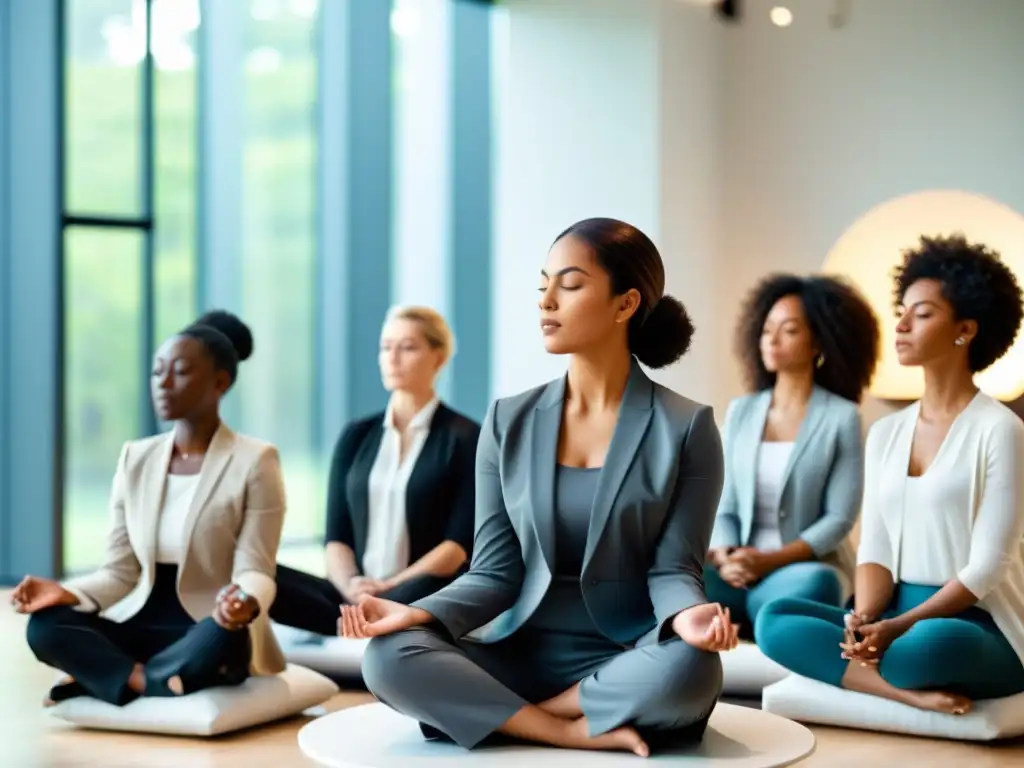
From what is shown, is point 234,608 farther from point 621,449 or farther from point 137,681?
point 621,449

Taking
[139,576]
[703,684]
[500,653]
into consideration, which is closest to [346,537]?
[139,576]

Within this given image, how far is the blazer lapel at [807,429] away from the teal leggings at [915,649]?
0.76 m

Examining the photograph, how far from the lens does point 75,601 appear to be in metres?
4.34

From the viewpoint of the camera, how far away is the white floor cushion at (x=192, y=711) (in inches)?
168

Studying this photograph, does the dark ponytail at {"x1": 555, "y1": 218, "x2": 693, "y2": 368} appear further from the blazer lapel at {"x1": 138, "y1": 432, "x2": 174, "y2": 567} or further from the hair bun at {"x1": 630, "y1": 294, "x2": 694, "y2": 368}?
the blazer lapel at {"x1": 138, "y1": 432, "x2": 174, "y2": 567}

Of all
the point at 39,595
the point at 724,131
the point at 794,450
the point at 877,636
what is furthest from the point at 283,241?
the point at 877,636

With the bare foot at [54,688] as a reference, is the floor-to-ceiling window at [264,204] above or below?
above

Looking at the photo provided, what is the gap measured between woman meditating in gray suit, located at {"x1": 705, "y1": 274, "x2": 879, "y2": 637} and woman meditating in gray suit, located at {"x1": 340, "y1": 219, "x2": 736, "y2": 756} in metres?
1.58

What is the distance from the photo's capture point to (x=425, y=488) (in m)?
5.14

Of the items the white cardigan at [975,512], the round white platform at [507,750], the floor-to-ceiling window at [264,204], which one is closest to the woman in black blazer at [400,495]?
the white cardigan at [975,512]

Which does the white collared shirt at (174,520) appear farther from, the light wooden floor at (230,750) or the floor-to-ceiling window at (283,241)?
the floor-to-ceiling window at (283,241)

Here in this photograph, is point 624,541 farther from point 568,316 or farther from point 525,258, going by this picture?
point 525,258

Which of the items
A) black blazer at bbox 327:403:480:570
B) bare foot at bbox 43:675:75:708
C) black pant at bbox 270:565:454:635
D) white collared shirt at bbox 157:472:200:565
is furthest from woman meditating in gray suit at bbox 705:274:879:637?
bare foot at bbox 43:675:75:708

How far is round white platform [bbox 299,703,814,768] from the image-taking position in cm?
313
